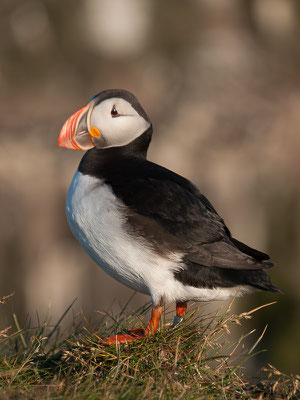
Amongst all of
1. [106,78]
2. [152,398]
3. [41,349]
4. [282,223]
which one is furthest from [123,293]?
[152,398]

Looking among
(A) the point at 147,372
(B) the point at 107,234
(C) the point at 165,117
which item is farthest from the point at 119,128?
(C) the point at 165,117

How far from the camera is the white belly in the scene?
420 cm

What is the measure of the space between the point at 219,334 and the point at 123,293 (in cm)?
878

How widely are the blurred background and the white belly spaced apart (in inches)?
330

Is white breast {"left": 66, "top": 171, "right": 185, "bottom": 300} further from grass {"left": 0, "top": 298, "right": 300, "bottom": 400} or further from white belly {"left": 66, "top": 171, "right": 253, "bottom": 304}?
grass {"left": 0, "top": 298, "right": 300, "bottom": 400}

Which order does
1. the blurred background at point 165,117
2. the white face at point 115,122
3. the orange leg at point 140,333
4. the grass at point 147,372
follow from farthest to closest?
the blurred background at point 165,117 → the white face at point 115,122 → the orange leg at point 140,333 → the grass at point 147,372

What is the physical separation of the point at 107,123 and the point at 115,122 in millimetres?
51

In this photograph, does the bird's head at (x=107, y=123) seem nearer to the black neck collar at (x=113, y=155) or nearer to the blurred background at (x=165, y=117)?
the black neck collar at (x=113, y=155)

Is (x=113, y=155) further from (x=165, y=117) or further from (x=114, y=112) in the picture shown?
(x=165, y=117)

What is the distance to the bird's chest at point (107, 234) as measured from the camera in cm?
420

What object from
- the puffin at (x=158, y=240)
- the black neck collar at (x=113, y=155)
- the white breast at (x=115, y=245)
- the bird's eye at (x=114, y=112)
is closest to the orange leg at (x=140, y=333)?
the puffin at (x=158, y=240)

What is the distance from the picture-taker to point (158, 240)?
419 centimetres

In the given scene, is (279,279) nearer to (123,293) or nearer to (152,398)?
(123,293)

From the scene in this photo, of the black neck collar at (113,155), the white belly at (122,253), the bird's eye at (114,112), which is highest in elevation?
the bird's eye at (114,112)
